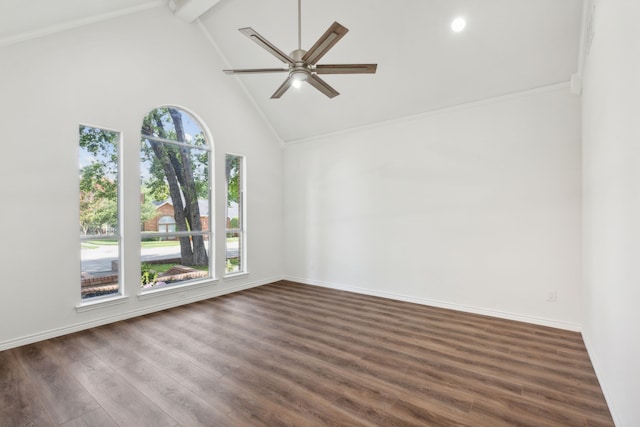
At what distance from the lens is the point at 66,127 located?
3539mm

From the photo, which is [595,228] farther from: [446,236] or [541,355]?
[446,236]

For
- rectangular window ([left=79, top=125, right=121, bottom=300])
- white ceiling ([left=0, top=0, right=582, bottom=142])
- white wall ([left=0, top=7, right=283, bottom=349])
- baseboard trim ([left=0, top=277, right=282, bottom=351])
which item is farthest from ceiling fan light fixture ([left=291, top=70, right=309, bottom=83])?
baseboard trim ([left=0, top=277, right=282, bottom=351])

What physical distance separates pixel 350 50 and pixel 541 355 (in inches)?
165

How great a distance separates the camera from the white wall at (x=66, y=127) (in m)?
3.18

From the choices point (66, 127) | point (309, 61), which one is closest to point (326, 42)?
point (309, 61)

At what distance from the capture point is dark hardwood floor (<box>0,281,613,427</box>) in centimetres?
208

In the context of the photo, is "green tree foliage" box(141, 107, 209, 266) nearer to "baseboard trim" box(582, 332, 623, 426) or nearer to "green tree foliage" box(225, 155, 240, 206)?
"green tree foliage" box(225, 155, 240, 206)

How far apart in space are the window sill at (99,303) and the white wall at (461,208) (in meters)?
3.19

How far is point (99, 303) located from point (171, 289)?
0.94 m

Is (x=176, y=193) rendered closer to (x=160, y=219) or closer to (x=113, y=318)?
(x=160, y=219)

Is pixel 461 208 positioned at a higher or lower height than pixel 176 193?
lower

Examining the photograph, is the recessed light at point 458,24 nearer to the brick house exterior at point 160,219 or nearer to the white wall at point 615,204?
the white wall at point 615,204

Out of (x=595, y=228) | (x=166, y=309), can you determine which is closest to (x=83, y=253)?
(x=166, y=309)

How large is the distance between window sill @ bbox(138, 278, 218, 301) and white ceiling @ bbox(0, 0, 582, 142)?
127 inches
